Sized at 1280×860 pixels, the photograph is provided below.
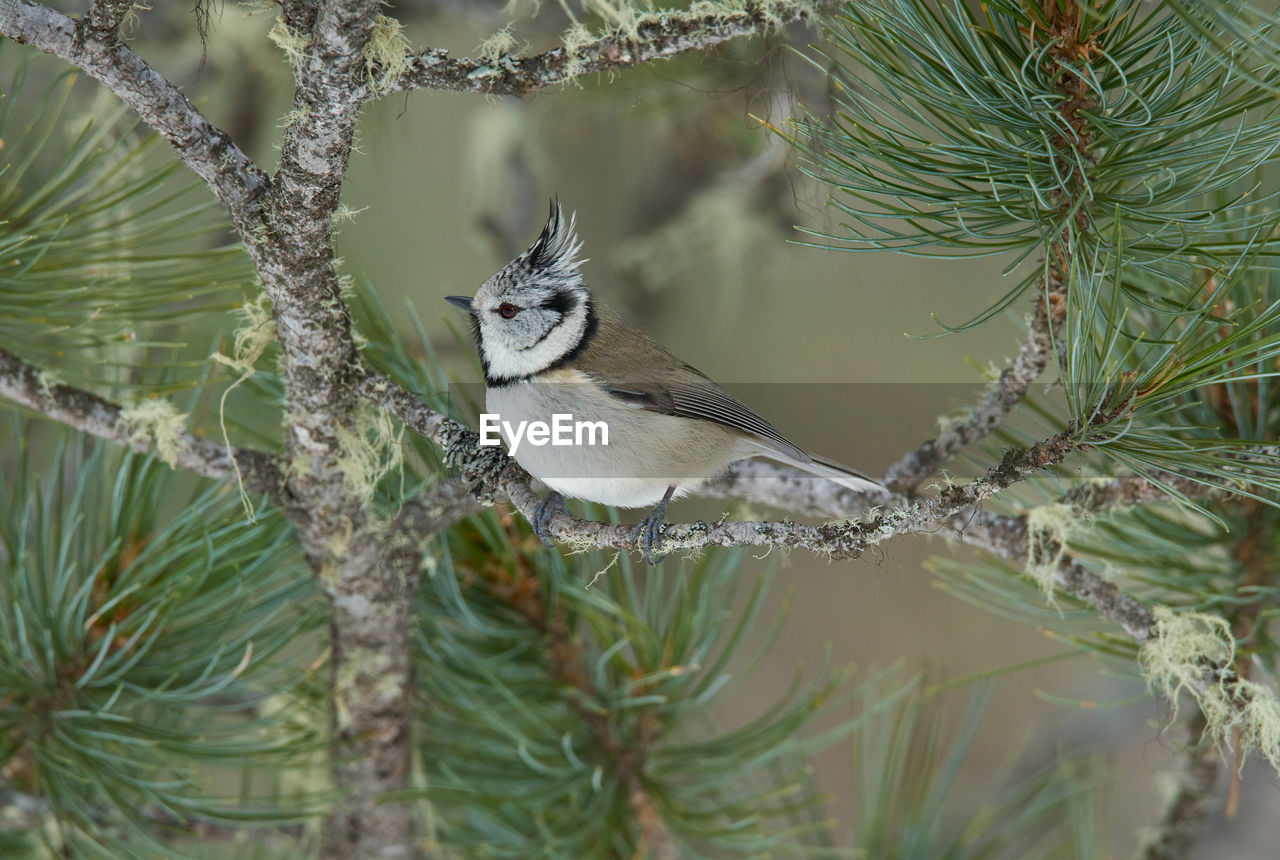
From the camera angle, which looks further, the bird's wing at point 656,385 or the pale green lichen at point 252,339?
the bird's wing at point 656,385

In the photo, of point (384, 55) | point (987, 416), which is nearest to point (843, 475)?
point (987, 416)

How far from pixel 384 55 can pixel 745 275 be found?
5.26 feet

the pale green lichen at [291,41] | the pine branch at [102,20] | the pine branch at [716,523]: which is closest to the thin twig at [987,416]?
the pine branch at [716,523]

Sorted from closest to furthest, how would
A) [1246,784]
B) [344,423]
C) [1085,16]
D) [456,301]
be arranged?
[1085,16]
[344,423]
[456,301]
[1246,784]

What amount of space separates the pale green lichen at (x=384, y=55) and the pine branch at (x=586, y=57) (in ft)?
0.06

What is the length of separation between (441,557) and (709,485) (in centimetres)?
36

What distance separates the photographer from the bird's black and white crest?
3.70 ft

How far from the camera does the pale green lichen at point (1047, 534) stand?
1.02 metres

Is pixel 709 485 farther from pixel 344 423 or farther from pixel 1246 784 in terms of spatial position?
pixel 1246 784

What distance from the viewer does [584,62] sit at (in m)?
0.83

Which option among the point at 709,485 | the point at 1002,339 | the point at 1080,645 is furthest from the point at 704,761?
the point at 1002,339

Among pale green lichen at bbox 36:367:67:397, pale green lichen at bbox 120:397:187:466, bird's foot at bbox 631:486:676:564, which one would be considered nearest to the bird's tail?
bird's foot at bbox 631:486:676:564

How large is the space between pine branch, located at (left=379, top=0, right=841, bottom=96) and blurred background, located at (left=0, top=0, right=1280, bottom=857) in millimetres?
174

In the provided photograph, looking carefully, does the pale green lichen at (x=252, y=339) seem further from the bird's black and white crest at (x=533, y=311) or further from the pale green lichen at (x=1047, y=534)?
the pale green lichen at (x=1047, y=534)
